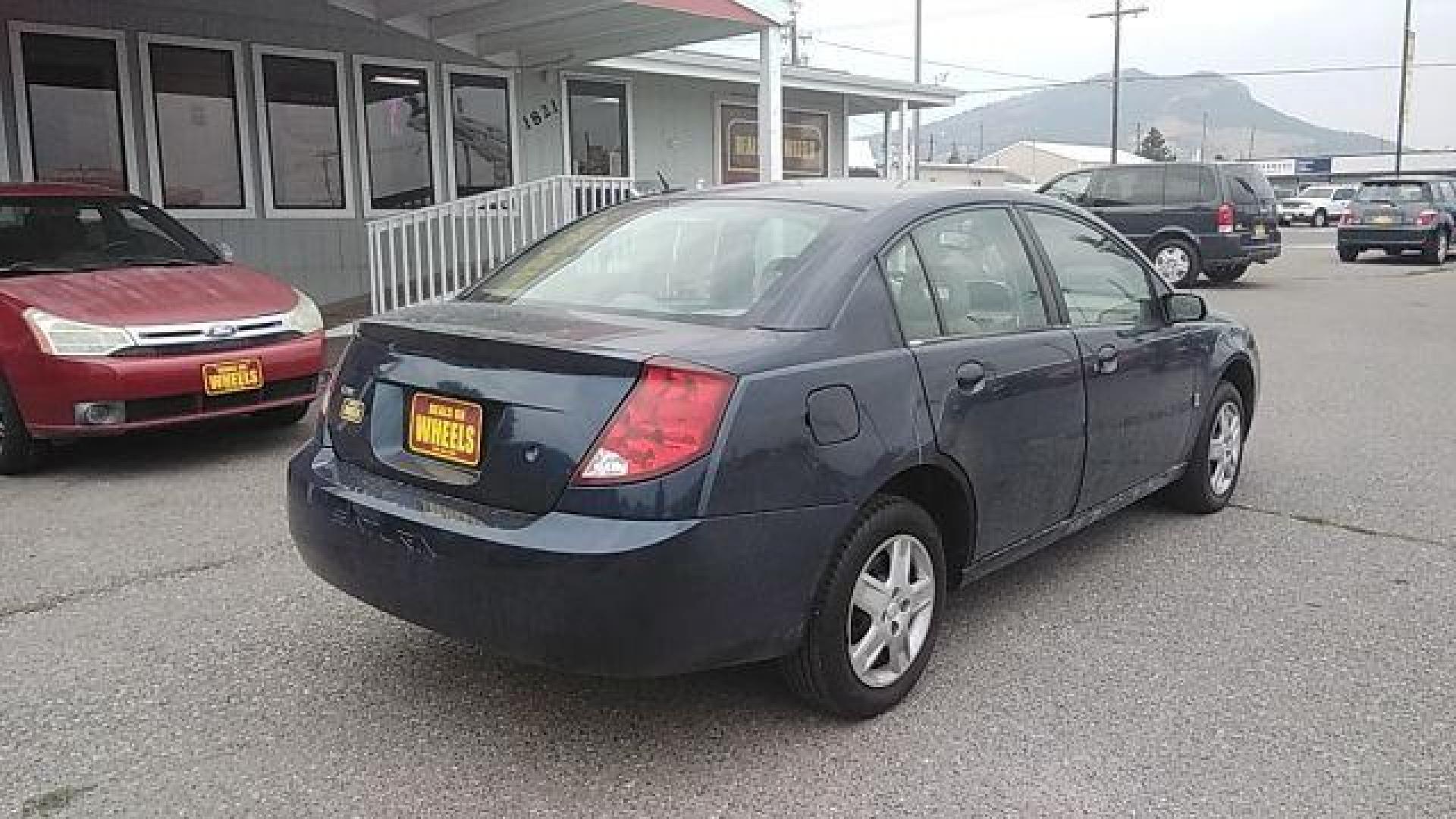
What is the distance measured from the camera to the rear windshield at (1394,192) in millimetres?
21219

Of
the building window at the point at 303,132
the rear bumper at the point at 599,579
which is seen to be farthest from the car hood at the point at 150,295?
the building window at the point at 303,132

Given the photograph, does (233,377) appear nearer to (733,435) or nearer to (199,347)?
(199,347)

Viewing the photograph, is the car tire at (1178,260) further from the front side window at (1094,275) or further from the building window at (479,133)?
the front side window at (1094,275)

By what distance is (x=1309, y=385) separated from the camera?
28.2 ft

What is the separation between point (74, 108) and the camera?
10.1 meters

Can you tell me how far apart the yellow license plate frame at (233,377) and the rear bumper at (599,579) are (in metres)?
3.25

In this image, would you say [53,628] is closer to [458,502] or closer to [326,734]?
[326,734]

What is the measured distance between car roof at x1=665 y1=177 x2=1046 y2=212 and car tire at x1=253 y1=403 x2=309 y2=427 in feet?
12.2

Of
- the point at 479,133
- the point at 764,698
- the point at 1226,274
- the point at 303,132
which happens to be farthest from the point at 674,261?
the point at 1226,274

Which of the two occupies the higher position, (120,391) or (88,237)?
(88,237)

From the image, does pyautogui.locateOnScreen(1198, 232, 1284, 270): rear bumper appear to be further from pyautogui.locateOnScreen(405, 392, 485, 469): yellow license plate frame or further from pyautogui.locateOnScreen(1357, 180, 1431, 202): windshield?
pyautogui.locateOnScreen(405, 392, 485, 469): yellow license plate frame

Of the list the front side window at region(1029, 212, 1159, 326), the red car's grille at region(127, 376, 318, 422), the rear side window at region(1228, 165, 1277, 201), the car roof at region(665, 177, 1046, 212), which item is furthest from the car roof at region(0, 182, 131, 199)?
the rear side window at region(1228, 165, 1277, 201)

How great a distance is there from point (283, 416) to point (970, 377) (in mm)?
4889

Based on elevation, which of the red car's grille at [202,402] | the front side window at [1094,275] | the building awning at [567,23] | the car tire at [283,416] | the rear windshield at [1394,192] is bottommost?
the car tire at [283,416]
